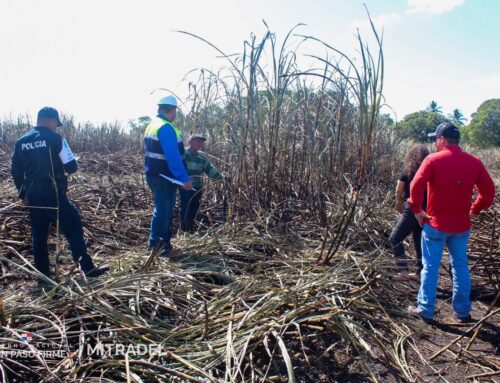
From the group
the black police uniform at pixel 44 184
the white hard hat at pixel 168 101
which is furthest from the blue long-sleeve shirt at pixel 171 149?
the black police uniform at pixel 44 184

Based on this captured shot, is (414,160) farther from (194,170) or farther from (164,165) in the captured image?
(194,170)

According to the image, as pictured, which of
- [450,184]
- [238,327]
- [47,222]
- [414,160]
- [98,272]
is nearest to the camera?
[238,327]

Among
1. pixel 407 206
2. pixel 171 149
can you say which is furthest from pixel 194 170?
pixel 407 206

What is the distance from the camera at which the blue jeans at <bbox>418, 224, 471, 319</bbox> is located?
8.98 ft

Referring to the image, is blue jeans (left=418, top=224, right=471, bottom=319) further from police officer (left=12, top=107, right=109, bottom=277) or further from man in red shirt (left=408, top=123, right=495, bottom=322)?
police officer (left=12, top=107, right=109, bottom=277)

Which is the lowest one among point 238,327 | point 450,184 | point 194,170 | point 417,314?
point 417,314

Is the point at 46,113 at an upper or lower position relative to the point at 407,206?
upper

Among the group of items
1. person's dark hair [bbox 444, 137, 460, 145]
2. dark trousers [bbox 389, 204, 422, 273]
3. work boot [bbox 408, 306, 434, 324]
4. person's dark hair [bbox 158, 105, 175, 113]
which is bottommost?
work boot [bbox 408, 306, 434, 324]

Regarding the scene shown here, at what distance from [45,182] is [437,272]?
10.5ft

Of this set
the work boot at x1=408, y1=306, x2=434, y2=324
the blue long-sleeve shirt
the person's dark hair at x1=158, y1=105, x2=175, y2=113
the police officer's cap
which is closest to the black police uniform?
the police officer's cap

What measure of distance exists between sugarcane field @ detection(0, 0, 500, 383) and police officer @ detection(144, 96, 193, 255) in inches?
0.7

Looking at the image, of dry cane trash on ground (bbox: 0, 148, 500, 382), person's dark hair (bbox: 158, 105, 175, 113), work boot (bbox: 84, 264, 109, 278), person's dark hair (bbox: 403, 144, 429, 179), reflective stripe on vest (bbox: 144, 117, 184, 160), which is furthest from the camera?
person's dark hair (bbox: 158, 105, 175, 113)

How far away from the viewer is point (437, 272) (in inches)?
109

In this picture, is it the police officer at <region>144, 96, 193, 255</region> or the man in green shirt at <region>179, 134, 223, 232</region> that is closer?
the police officer at <region>144, 96, 193, 255</region>
